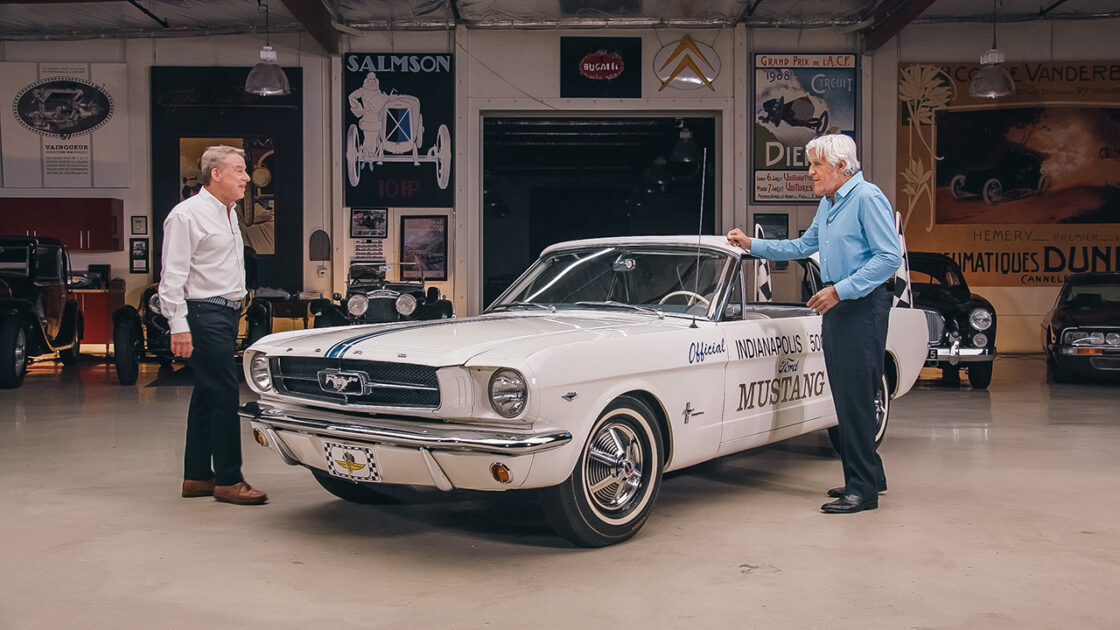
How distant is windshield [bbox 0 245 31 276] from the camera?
384 inches

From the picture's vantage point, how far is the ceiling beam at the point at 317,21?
11.2 meters

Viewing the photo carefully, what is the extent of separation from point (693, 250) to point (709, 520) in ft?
4.22

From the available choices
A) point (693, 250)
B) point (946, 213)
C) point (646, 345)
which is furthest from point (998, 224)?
point (646, 345)

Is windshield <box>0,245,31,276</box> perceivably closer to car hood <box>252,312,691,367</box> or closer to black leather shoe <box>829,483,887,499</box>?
car hood <box>252,312,691,367</box>

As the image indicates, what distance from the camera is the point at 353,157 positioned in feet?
43.8

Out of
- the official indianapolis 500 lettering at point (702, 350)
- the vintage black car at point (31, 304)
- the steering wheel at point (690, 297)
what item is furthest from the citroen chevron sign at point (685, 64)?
the official indianapolis 500 lettering at point (702, 350)

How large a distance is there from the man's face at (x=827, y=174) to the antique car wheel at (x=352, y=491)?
7.85 ft

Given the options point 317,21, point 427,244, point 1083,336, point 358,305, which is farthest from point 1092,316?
point 317,21

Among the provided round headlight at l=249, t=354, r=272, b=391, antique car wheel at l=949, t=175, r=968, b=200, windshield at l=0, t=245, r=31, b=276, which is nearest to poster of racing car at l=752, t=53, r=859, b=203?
antique car wheel at l=949, t=175, r=968, b=200

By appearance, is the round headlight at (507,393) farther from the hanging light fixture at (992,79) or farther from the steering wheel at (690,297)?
the hanging light fixture at (992,79)

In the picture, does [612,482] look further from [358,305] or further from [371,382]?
[358,305]

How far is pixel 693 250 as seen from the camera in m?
4.66

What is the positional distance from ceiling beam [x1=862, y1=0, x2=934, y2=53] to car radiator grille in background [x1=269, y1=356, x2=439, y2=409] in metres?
9.73

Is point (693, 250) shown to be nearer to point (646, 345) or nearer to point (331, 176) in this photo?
point (646, 345)
